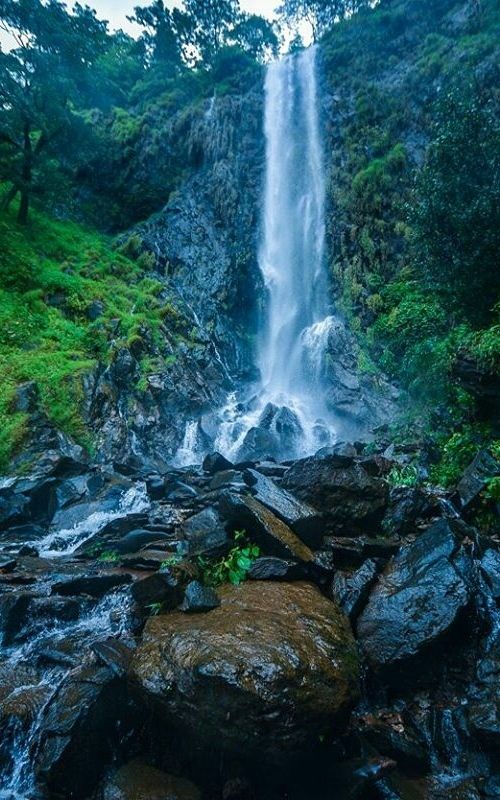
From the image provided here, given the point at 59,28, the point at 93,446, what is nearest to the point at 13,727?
the point at 93,446

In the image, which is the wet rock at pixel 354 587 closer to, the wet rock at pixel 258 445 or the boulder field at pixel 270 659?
the boulder field at pixel 270 659

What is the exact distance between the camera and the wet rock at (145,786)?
3092 mm

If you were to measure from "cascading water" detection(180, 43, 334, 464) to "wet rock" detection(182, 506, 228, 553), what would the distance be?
9.41 meters

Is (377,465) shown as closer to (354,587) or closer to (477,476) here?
(477,476)

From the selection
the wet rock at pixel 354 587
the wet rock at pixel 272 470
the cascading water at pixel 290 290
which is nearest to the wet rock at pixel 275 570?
the wet rock at pixel 354 587

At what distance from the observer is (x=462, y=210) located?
1016cm

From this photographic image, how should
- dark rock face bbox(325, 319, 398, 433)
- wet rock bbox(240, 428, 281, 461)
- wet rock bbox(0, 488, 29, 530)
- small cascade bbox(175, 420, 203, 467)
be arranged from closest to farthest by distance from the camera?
wet rock bbox(0, 488, 29, 530) → wet rock bbox(240, 428, 281, 461) → small cascade bbox(175, 420, 203, 467) → dark rock face bbox(325, 319, 398, 433)

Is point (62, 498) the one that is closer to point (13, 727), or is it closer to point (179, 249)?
point (13, 727)

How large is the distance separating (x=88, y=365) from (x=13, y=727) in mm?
13408

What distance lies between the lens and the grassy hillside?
45.7 ft

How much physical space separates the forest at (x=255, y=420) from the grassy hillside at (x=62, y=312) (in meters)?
0.13

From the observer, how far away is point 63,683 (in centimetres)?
396

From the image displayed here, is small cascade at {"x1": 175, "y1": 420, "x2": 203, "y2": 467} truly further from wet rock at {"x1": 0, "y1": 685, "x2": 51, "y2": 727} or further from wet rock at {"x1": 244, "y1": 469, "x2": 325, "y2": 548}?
wet rock at {"x1": 0, "y1": 685, "x2": 51, "y2": 727}

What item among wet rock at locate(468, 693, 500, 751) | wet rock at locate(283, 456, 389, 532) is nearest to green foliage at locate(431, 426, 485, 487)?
wet rock at locate(283, 456, 389, 532)
